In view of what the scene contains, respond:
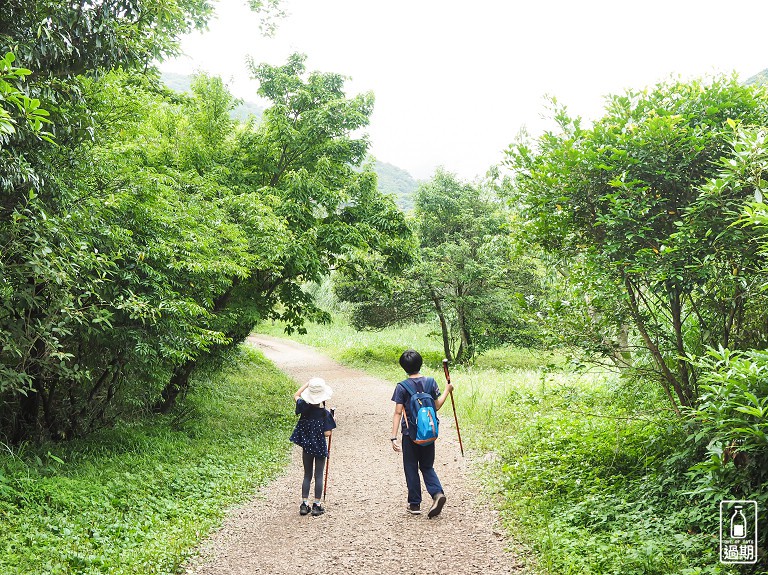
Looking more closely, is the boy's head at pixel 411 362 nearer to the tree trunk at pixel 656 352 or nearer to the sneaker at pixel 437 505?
the sneaker at pixel 437 505

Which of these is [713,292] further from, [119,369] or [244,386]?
[244,386]

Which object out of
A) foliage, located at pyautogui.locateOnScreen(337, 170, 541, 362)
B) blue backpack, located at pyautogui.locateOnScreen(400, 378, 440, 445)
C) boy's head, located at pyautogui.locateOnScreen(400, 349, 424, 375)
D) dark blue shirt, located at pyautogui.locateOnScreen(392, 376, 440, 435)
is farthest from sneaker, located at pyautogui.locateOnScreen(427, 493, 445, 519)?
foliage, located at pyautogui.locateOnScreen(337, 170, 541, 362)

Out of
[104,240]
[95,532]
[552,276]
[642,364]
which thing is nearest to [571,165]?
[552,276]

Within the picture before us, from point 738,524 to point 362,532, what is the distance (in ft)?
11.3

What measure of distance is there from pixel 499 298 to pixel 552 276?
41.4ft

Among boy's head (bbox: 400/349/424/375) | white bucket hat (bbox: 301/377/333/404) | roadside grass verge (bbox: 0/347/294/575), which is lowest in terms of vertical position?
roadside grass verge (bbox: 0/347/294/575)

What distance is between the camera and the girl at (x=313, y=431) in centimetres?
594

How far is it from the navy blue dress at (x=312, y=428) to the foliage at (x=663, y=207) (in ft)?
11.0

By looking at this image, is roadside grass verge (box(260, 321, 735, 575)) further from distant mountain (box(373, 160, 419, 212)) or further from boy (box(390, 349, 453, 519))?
distant mountain (box(373, 160, 419, 212))

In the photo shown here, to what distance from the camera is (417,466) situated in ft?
18.6

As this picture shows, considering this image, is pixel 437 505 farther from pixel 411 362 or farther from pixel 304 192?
pixel 304 192

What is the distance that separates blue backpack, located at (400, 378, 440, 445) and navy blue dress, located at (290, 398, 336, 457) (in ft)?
3.56

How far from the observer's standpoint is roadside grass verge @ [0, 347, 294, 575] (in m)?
4.70

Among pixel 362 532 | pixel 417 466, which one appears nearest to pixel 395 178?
pixel 417 466
